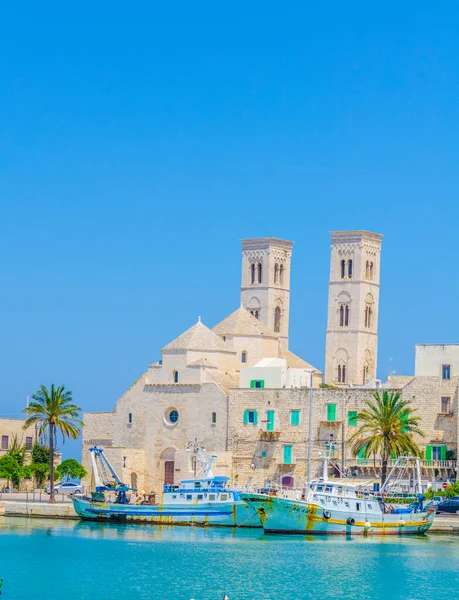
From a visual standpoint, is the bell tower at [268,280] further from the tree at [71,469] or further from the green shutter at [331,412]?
the green shutter at [331,412]

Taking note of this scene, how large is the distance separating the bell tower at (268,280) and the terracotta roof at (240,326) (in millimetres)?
23288

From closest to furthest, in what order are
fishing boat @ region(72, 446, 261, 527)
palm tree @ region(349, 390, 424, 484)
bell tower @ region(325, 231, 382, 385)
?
fishing boat @ region(72, 446, 261, 527) < palm tree @ region(349, 390, 424, 484) < bell tower @ region(325, 231, 382, 385)

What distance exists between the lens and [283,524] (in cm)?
6444

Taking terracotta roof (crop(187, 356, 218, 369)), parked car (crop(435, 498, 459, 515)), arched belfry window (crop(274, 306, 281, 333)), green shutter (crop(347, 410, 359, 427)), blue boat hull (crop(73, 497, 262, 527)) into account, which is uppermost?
arched belfry window (crop(274, 306, 281, 333))

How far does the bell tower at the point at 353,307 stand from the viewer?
108875mm

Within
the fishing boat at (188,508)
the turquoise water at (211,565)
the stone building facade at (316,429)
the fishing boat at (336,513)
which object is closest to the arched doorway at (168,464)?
the stone building facade at (316,429)

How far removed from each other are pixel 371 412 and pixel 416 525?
9647 mm

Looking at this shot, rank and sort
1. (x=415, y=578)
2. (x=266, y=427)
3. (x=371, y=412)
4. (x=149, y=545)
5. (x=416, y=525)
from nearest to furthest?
1. (x=415, y=578)
2. (x=149, y=545)
3. (x=416, y=525)
4. (x=371, y=412)
5. (x=266, y=427)

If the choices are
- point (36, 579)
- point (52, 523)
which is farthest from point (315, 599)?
point (52, 523)

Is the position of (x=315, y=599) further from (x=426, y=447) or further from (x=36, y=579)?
(x=426, y=447)

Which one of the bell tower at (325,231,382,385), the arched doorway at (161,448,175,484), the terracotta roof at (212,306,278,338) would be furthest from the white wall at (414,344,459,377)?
the bell tower at (325,231,382,385)

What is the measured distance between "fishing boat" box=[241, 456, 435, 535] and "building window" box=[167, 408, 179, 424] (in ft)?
53.0

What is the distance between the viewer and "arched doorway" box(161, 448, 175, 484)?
79.8 meters

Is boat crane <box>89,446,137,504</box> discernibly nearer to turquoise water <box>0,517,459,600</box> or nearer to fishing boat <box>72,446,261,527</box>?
fishing boat <box>72,446,261,527</box>
